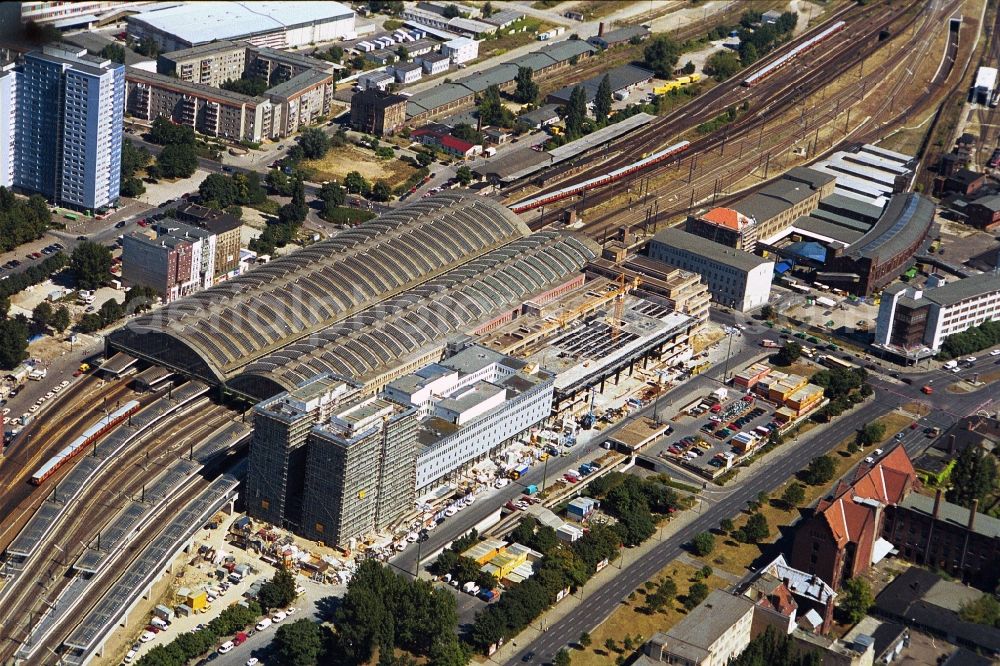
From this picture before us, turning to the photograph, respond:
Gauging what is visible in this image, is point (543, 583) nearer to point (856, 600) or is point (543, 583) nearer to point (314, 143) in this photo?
point (856, 600)

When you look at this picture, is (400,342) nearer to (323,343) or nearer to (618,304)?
(323,343)

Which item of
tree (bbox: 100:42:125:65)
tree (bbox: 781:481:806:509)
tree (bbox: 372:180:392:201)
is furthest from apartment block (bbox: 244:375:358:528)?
tree (bbox: 100:42:125:65)

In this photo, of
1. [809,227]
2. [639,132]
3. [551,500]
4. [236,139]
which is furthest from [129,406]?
A: [639,132]

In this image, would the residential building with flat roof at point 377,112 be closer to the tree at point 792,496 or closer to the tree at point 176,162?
the tree at point 176,162

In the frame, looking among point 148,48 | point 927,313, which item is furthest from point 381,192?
point 927,313

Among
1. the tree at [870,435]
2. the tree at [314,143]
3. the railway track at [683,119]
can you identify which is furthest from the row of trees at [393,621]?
the tree at [314,143]
